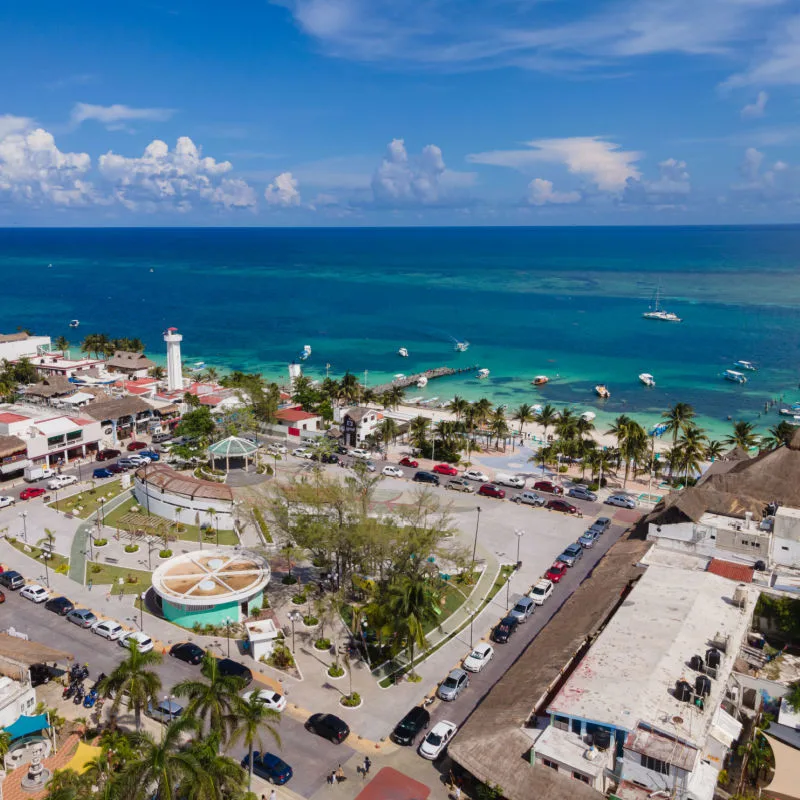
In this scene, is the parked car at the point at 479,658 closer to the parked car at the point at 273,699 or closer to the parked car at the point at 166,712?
the parked car at the point at 273,699

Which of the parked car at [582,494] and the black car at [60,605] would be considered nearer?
the black car at [60,605]

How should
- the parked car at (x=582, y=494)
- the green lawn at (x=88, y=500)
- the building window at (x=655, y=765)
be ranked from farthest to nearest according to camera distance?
A: the parked car at (x=582, y=494)
the green lawn at (x=88, y=500)
the building window at (x=655, y=765)

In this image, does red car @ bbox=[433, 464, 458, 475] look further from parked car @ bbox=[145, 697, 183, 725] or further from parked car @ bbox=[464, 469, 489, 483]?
parked car @ bbox=[145, 697, 183, 725]

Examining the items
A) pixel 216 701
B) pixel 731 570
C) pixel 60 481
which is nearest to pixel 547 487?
pixel 731 570

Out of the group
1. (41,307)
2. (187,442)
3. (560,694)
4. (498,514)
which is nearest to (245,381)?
(187,442)

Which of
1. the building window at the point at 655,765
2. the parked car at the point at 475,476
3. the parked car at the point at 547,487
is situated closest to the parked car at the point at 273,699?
the building window at the point at 655,765

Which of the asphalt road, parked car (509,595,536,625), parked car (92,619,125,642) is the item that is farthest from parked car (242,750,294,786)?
parked car (509,595,536,625)
